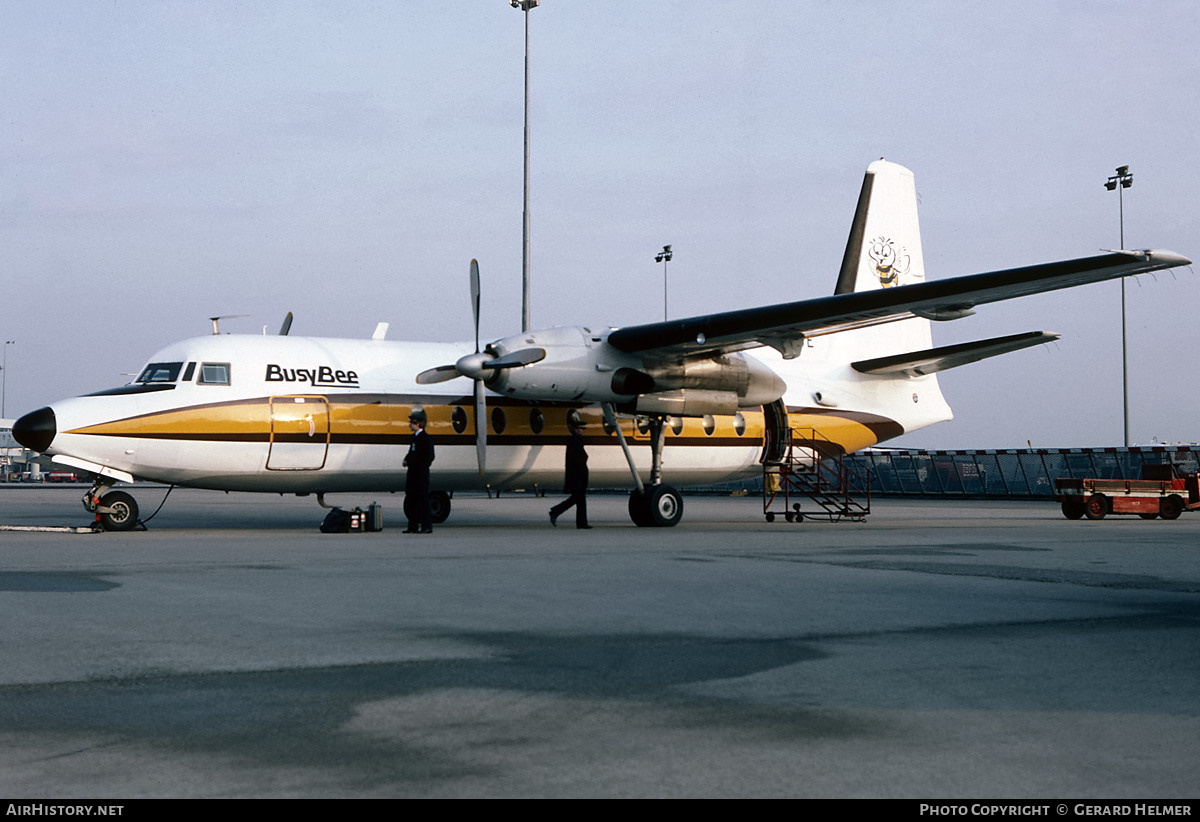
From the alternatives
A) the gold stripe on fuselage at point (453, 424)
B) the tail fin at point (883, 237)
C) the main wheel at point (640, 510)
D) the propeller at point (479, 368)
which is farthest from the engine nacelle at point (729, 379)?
the tail fin at point (883, 237)

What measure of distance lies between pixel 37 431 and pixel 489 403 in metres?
7.27

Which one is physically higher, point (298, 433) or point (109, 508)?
point (298, 433)

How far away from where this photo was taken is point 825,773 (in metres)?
3.70

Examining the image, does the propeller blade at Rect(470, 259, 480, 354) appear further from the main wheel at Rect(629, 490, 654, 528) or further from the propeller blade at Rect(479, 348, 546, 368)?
the main wheel at Rect(629, 490, 654, 528)

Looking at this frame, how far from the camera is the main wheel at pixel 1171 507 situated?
79.0 feet

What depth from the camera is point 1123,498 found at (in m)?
23.9

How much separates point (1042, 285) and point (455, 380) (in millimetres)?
10059

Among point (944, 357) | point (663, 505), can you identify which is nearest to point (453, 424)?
point (663, 505)

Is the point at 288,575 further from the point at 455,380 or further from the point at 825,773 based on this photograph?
the point at 455,380

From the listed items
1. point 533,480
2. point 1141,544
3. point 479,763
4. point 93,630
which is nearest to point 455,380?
point 533,480

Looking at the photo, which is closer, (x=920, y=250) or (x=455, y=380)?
(x=455, y=380)

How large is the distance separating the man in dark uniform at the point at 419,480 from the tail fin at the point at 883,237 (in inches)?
450

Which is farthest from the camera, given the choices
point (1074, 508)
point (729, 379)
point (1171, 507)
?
point (1171, 507)

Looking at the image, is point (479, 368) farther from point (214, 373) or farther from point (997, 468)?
point (997, 468)
